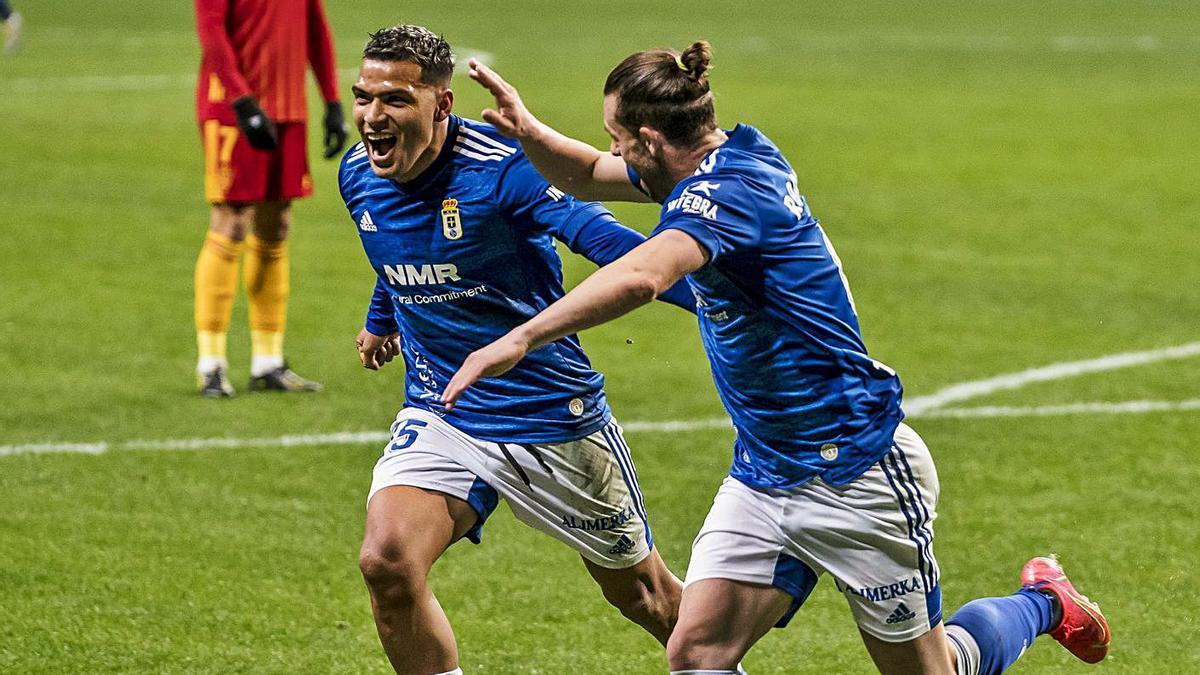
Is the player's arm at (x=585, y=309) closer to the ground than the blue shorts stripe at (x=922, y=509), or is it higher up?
higher up

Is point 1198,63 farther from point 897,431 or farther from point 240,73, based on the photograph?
point 897,431

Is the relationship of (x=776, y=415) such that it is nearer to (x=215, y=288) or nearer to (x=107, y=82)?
(x=215, y=288)

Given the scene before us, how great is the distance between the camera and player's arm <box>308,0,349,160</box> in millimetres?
10258

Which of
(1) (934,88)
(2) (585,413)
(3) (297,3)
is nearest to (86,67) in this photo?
(1) (934,88)

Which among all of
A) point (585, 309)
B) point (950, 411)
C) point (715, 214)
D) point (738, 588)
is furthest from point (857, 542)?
point (950, 411)

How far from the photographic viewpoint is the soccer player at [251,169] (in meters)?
9.65

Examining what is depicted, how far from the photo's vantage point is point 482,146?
5492 millimetres

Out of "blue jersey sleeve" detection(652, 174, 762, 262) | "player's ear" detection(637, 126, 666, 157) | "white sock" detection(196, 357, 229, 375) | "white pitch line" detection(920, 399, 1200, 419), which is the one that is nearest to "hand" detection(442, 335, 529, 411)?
"blue jersey sleeve" detection(652, 174, 762, 262)

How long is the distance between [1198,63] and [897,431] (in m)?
21.8

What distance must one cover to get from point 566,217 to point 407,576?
43.5 inches

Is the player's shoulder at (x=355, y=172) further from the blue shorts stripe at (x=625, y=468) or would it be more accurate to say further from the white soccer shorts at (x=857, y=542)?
the white soccer shorts at (x=857, y=542)

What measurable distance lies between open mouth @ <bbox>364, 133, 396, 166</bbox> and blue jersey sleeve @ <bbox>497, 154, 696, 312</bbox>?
333 millimetres

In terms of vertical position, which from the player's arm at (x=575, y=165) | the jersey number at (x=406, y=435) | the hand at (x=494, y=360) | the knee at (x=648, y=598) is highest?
the player's arm at (x=575, y=165)

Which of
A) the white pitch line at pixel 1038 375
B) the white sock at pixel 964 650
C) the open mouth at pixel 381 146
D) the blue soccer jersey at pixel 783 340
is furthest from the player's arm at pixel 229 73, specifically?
the white sock at pixel 964 650
